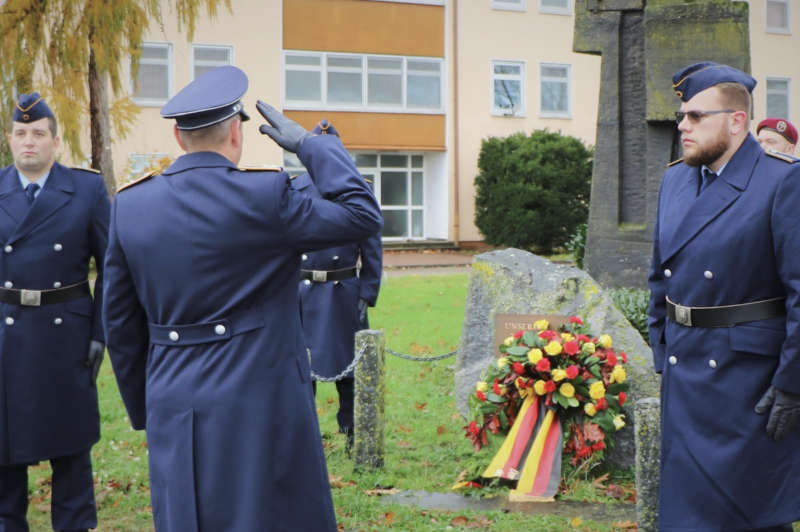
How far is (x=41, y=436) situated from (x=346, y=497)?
75.5 inches

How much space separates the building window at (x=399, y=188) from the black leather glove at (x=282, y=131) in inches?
1058

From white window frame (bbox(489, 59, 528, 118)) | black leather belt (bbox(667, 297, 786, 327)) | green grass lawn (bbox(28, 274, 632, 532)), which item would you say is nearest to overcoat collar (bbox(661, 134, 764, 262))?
black leather belt (bbox(667, 297, 786, 327))

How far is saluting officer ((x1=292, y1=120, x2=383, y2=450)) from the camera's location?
7504 millimetres

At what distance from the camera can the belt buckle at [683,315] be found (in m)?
4.11

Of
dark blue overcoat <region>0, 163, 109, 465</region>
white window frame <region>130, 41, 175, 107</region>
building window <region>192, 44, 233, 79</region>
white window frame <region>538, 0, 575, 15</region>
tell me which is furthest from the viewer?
white window frame <region>538, 0, 575, 15</region>

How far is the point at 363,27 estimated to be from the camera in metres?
28.9

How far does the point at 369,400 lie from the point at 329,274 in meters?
1.25

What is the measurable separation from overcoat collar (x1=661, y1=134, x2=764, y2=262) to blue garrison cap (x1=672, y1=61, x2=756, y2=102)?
0.81 ft

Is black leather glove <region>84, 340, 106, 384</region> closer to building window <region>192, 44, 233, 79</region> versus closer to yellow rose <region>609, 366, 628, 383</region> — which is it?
yellow rose <region>609, 366, 628, 383</region>

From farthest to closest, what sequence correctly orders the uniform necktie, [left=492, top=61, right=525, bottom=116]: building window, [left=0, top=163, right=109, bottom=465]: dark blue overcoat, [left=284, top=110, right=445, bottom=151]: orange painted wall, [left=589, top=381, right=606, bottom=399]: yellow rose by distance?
1. [left=492, top=61, right=525, bottom=116]: building window
2. [left=284, top=110, right=445, bottom=151]: orange painted wall
3. [left=589, top=381, right=606, bottom=399]: yellow rose
4. the uniform necktie
5. [left=0, top=163, right=109, bottom=465]: dark blue overcoat

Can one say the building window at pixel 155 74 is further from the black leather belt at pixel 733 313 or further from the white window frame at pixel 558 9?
the black leather belt at pixel 733 313

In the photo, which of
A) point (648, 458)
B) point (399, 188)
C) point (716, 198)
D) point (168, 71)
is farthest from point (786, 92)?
point (716, 198)

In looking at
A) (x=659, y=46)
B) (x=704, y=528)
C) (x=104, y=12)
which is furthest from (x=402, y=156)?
(x=704, y=528)

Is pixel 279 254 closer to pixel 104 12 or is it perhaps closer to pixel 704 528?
pixel 704 528
